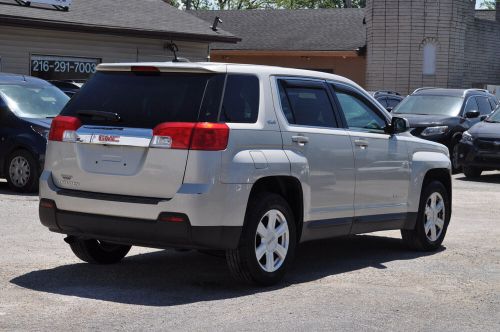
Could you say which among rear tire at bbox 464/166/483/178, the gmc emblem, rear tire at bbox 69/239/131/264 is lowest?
rear tire at bbox 464/166/483/178

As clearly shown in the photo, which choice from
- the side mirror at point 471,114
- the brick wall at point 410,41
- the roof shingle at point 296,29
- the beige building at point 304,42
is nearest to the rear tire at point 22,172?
the side mirror at point 471,114

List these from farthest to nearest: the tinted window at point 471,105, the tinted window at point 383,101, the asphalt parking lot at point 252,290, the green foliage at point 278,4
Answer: the green foliage at point 278,4
the tinted window at point 383,101
the tinted window at point 471,105
the asphalt parking lot at point 252,290

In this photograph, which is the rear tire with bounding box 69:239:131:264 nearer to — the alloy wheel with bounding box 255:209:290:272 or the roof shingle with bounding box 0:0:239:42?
the alloy wheel with bounding box 255:209:290:272

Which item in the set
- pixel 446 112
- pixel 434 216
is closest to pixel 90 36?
pixel 446 112

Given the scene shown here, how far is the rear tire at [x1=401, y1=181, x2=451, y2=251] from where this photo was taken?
10047mm

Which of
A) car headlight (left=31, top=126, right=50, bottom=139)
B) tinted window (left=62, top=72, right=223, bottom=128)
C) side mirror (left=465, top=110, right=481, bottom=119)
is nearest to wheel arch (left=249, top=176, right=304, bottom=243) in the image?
tinted window (left=62, top=72, right=223, bottom=128)

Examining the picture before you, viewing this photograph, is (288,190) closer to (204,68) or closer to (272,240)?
(272,240)

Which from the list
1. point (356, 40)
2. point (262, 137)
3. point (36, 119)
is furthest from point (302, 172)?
point (356, 40)

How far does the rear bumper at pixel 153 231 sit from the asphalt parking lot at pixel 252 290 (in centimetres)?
40

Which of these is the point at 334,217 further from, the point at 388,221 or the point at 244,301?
the point at 244,301

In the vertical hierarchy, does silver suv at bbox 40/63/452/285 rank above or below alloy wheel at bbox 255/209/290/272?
above

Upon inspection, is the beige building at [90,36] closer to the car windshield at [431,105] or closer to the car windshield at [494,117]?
the car windshield at [431,105]

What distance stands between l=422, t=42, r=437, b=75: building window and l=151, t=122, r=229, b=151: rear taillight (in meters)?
34.4

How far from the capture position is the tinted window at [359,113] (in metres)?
9.22
